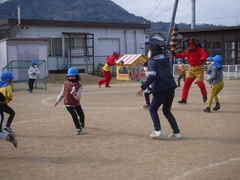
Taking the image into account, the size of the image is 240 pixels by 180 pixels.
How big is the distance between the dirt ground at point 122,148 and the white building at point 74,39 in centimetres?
1564

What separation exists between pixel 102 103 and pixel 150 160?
23.8 ft

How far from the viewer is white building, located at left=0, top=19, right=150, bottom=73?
2856 cm

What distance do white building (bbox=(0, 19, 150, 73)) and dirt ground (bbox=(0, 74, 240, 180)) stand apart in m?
15.6

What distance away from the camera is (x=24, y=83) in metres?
21.1

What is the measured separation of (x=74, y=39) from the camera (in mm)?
32688

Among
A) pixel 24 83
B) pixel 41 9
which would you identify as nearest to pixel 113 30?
pixel 24 83

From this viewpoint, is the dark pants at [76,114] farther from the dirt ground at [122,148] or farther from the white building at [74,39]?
the white building at [74,39]

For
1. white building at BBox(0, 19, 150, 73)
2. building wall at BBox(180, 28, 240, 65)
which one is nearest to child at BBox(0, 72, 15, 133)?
white building at BBox(0, 19, 150, 73)

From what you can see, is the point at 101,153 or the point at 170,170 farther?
the point at 101,153

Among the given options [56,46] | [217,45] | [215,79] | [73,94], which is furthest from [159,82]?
[56,46]

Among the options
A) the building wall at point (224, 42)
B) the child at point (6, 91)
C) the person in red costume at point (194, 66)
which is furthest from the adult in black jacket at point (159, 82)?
the building wall at point (224, 42)

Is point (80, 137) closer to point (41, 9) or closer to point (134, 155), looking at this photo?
point (134, 155)

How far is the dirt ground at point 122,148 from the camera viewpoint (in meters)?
5.32

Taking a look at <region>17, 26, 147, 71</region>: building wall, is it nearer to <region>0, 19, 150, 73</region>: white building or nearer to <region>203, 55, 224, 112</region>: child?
<region>0, 19, 150, 73</region>: white building
